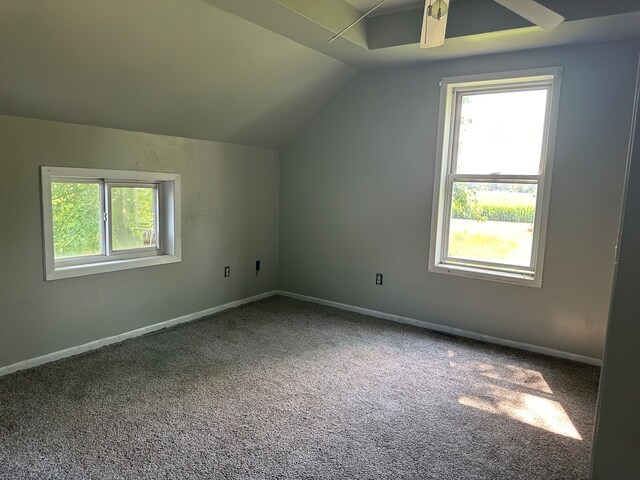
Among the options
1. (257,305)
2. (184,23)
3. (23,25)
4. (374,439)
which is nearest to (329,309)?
(257,305)

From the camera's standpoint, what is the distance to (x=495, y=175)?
3.44m

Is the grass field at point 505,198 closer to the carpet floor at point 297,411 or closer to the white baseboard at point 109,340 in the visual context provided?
the carpet floor at point 297,411

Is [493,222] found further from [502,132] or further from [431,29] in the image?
[431,29]

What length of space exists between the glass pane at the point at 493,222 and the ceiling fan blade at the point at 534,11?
1.49 m

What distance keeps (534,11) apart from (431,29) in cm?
47

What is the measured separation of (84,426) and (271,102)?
2.83 metres

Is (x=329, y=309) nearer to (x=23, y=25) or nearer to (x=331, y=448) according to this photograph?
(x=331, y=448)

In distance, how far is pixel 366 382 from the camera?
2.75 meters

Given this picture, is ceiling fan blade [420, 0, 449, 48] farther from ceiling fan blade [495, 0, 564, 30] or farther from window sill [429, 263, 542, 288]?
window sill [429, 263, 542, 288]

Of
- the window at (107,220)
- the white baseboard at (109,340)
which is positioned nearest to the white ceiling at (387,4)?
the window at (107,220)

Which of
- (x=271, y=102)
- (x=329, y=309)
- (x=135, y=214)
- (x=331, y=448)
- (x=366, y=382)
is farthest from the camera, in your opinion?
(x=329, y=309)

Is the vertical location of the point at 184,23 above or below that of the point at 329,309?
above

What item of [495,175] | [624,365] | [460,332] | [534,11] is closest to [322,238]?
[460,332]

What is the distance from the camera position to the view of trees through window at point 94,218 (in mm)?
2984
